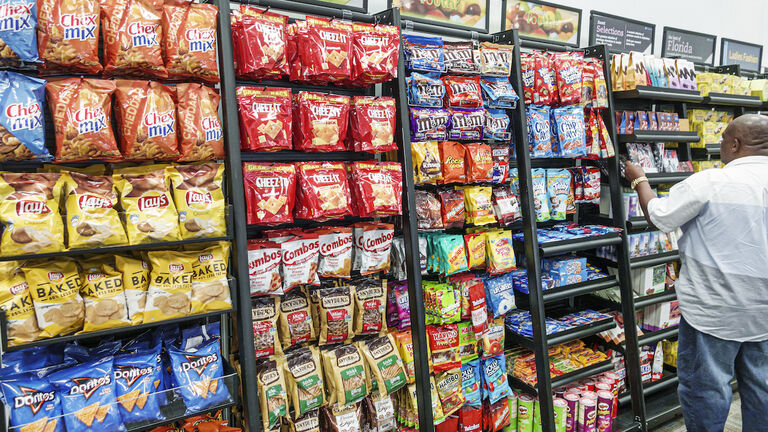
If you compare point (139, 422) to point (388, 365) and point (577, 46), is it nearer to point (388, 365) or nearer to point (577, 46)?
point (388, 365)

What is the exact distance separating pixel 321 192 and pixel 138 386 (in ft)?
3.26

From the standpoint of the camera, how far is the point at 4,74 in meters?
1.42

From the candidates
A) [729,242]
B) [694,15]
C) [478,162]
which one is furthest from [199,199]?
[694,15]

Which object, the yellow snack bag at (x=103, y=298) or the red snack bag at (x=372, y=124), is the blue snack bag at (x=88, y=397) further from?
the red snack bag at (x=372, y=124)

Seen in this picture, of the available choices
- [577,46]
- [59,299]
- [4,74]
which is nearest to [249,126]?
[4,74]

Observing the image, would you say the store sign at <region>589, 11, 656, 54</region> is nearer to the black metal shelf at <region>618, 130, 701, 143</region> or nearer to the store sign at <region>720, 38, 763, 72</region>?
the black metal shelf at <region>618, 130, 701, 143</region>

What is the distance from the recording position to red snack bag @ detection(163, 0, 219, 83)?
162 centimetres

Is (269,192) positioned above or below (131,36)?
below

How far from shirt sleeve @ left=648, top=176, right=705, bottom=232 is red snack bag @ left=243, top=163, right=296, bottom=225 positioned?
70.4 inches

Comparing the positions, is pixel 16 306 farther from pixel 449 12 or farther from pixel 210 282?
pixel 449 12

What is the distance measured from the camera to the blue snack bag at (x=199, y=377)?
167cm

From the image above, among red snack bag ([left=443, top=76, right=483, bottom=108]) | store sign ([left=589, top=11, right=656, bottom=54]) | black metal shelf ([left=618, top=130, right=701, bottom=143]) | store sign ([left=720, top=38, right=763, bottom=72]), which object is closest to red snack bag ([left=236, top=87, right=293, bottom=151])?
red snack bag ([left=443, top=76, right=483, bottom=108])

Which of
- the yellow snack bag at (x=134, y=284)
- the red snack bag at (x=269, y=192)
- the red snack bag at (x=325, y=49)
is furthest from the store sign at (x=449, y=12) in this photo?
the yellow snack bag at (x=134, y=284)

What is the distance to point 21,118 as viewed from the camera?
141cm
